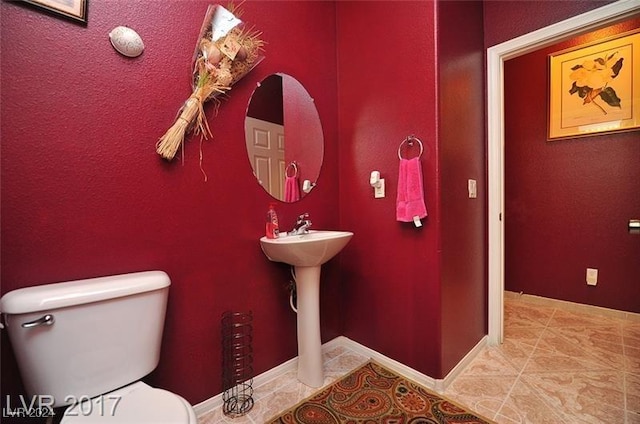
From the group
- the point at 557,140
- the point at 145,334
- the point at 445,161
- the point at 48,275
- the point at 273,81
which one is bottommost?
the point at 145,334

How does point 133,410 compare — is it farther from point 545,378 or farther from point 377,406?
point 545,378

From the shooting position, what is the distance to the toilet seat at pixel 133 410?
799mm

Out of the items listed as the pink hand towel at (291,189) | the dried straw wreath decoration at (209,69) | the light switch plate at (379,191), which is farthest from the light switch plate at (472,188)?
the dried straw wreath decoration at (209,69)

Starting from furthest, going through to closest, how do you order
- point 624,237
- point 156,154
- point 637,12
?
point 624,237 → point 637,12 → point 156,154

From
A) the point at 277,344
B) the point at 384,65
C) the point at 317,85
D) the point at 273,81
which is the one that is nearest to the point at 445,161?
the point at 384,65

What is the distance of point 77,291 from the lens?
0.87 m

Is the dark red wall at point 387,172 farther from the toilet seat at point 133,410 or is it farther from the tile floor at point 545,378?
the toilet seat at point 133,410

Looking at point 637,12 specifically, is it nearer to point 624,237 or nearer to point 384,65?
point 384,65

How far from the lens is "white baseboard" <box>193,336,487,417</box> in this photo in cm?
137

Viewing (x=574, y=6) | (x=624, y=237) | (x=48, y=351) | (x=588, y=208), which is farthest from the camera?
(x=588, y=208)

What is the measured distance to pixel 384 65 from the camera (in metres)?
1.63

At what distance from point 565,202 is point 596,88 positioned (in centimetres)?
95

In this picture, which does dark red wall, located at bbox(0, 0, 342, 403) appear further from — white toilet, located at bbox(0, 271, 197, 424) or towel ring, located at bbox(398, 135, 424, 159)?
towel ring, located at bbox(398, 135, 424, 159)

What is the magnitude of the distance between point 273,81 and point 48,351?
4.98ft
